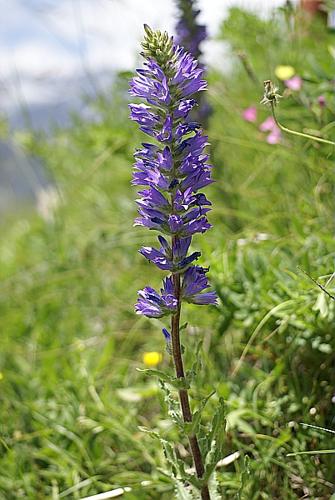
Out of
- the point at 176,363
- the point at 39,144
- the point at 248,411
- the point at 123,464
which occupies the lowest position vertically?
the point at 123,464

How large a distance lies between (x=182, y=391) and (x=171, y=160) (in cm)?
43

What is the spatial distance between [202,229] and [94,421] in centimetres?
94

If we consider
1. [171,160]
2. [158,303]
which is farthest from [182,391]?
[171,160]

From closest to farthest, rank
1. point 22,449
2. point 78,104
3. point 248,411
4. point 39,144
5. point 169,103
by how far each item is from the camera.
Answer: point 169,103
point 248,411
point 22,449
point 39,144
point 78,104

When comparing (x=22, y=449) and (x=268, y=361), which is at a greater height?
(x=268, y=361)

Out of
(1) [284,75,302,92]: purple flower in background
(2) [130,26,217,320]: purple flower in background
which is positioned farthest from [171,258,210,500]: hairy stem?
(1) [284,75,302,92]: purple flower in background

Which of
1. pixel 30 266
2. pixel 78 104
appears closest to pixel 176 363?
pixel 30 266

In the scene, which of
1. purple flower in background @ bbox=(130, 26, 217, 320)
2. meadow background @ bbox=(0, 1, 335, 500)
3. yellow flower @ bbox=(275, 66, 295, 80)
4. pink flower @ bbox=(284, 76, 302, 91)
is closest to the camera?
purple flower in background @ bbox=(130, 26, 217, 320)

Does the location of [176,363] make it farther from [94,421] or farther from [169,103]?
[94,421]

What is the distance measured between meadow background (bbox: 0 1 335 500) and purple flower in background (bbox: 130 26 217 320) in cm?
32

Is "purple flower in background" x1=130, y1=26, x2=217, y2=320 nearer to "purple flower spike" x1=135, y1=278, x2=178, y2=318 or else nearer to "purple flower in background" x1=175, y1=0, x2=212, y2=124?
"purple flower spike" x1=135, y1=278, x2=178, y2=318

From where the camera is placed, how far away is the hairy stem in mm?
1142

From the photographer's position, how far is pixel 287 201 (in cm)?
224

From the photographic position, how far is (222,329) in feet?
5.91
